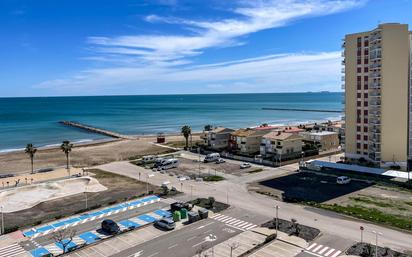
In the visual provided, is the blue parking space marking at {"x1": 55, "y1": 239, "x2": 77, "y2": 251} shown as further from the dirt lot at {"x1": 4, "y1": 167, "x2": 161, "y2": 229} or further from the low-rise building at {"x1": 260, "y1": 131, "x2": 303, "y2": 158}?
the low-rise building at {"x1": 260, "y1": 131, "x2": 303, "y2": 158}

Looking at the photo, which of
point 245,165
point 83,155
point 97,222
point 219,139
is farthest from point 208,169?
point 83,155

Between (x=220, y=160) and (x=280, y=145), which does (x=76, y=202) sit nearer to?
(x=220, y=160)

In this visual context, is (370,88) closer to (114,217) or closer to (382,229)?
(382,229)

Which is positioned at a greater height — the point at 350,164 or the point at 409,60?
the point at 409,60

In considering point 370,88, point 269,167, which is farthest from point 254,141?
point 370,88

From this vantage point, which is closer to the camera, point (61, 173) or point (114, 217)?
point (114, 217)

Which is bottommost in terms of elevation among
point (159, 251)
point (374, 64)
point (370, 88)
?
point (159, 251)

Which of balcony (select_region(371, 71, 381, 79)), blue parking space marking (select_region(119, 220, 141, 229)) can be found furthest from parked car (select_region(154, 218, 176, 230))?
balcony (select_region(371, 71, 381, 79))
